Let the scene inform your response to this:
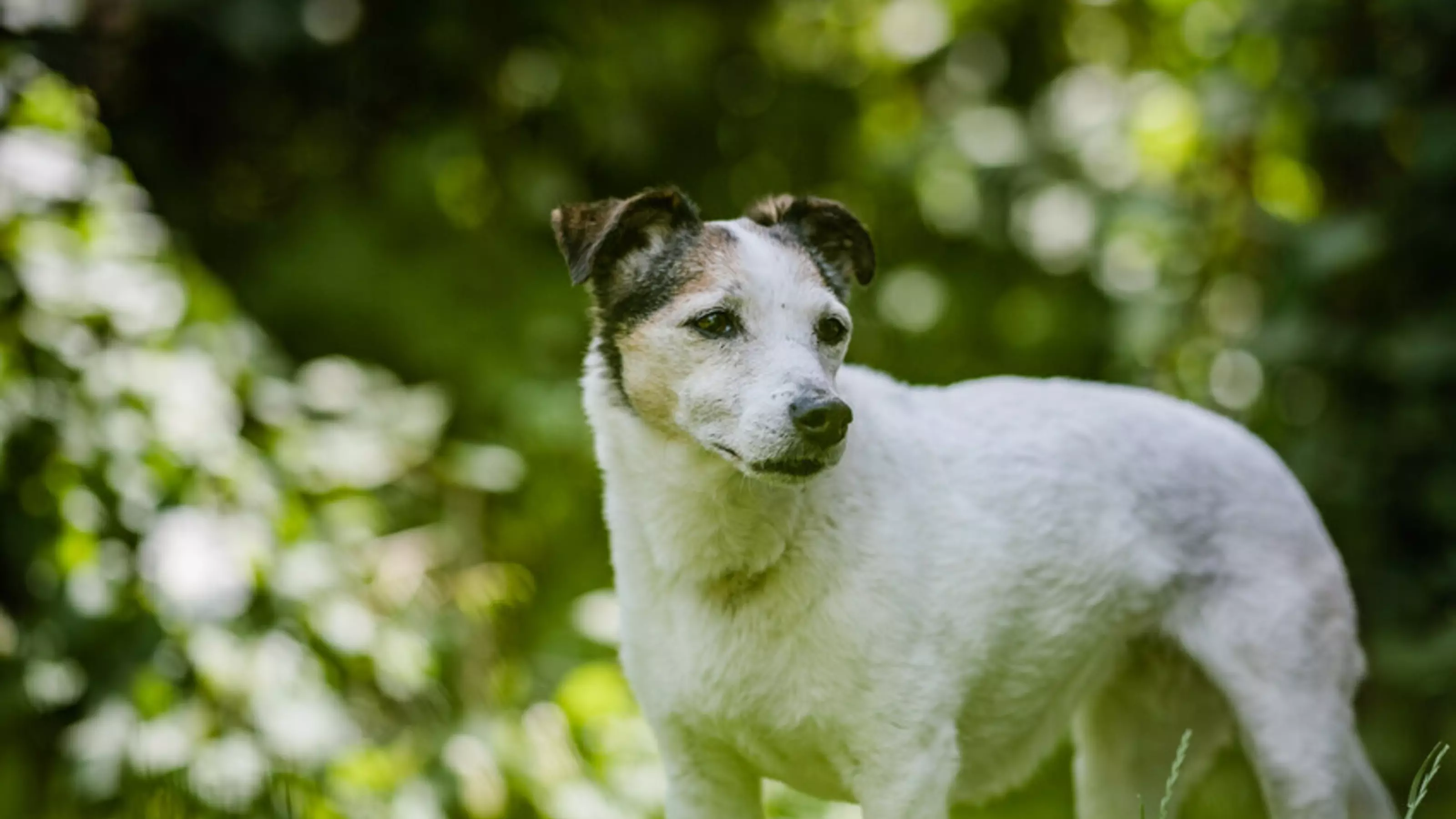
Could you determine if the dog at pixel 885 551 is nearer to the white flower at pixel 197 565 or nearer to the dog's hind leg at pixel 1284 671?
the dog's hind leg at pixel 1284 671

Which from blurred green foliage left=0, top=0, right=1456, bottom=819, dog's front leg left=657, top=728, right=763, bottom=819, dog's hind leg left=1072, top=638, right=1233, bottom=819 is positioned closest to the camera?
dog's front leg left=657, top=728, right=763, bottom=819

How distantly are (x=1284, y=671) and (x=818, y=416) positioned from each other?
55.4 inches

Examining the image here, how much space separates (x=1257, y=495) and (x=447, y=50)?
3.97m

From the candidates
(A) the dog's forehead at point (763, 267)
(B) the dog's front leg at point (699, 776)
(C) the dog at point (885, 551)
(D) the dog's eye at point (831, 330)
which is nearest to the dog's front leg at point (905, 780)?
(C) the dog at point (885, 551)

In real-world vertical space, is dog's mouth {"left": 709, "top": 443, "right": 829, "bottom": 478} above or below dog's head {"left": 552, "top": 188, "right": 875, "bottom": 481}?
below

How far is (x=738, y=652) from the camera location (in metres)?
2.81

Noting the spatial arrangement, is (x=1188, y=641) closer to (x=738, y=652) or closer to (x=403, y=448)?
(x=738, y=652)

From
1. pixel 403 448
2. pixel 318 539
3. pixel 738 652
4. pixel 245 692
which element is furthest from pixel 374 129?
pixel 738 652

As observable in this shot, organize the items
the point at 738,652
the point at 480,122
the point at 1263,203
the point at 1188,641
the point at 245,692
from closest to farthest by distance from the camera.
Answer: the point at 738,652
the point at 1188,641
the point at 245,692
the point at 1263,203
the point at 480,122

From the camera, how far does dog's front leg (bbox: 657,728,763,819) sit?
2.96 meters

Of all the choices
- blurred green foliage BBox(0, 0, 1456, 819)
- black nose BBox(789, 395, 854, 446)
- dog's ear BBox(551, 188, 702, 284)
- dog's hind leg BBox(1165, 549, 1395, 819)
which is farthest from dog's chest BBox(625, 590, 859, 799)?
blurred green foliage BBox(0, 0, 1456, 819)

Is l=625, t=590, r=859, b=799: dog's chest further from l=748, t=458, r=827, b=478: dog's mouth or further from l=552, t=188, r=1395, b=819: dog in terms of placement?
l=748, t=458, r=827, b=478: dog's mouth

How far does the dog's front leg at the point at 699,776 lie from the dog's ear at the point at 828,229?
104 centimetres

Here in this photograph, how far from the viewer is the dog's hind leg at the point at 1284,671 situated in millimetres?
3244
